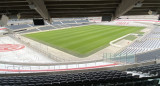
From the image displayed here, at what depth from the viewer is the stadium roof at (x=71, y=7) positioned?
8297 mm

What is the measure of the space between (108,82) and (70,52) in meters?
14.9

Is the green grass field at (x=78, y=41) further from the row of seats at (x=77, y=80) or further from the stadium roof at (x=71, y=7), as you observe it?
the row of seats at (x=77, y=80)

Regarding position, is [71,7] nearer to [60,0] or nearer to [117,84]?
[60,0]

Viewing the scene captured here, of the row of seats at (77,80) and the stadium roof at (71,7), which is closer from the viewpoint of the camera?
the row of seats at (77,80)

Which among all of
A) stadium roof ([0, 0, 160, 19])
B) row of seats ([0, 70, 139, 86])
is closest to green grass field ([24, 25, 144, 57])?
stadium roof ([0, 0, 160, 19])

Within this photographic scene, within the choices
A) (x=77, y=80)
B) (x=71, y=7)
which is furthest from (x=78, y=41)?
(x=77, y=80)

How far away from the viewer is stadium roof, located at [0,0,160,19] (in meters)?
8.30

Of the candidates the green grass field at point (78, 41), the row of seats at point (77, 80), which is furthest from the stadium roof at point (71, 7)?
the green grass field at point (78, 41)

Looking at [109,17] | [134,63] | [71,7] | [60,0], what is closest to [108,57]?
[134,63]

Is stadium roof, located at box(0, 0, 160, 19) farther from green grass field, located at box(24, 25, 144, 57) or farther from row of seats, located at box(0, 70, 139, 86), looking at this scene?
green grass field, located at box(24, 25, 144, 57)

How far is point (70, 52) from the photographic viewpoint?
2030 centimetres

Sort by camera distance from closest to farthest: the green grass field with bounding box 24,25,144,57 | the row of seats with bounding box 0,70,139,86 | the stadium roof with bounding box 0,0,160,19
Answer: the row of seats with bounding box 0,70,139,86 < the stadium roof with bounding box 0,0,160,19 < the green grass field with bounding box 24,25,144,57

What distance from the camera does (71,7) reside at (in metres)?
9.61

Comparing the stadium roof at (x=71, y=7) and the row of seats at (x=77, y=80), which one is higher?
the stadium roof at (x=71, y=7)
